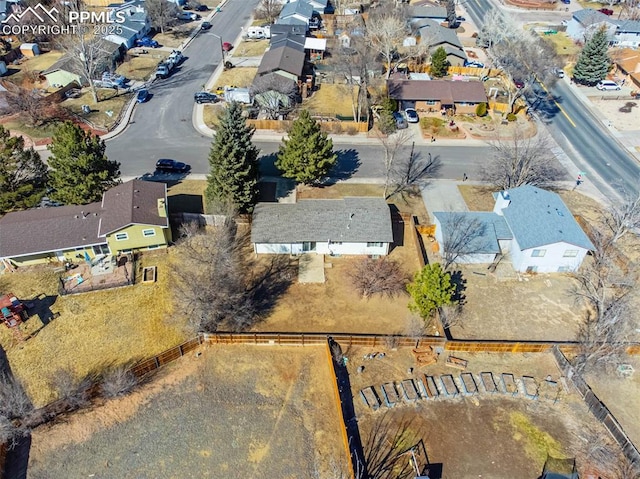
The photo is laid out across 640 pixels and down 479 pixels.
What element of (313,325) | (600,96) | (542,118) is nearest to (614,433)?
(313,325)

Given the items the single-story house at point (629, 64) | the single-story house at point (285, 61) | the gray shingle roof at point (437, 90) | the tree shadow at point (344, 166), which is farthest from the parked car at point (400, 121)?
the single-story house at point (629, 64)

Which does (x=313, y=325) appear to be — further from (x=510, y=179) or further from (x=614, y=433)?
(x=510, y=179)

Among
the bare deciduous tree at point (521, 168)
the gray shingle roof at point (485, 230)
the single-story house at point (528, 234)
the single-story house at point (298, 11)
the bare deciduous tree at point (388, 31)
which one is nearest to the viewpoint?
the single-story house at point (528, 234)

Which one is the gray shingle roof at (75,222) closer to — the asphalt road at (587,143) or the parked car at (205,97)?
the parked car at (205,97)

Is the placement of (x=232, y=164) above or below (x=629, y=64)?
below

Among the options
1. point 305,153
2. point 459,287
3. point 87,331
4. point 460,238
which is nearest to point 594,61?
point 460,238

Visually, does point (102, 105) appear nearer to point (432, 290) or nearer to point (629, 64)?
point (432, 290)
